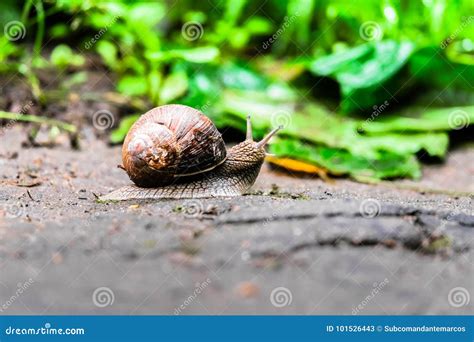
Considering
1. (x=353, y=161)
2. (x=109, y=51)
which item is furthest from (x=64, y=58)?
(x=353, y=161)

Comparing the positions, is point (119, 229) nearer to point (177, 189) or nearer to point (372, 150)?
point (177, 189)

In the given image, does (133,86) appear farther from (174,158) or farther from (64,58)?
(174,158)

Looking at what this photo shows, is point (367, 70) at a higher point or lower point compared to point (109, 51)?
higher

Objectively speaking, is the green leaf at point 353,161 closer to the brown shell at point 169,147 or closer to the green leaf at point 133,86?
the brown shell at point 169,147

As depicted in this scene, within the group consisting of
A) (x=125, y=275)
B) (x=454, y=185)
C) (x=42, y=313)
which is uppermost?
(x=454, y=185)

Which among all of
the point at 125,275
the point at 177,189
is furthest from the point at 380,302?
the point at 177,189
